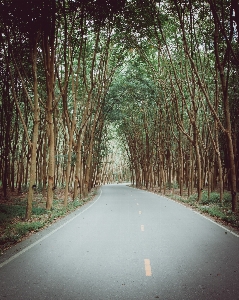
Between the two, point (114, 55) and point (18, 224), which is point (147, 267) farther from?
point (114, 55)

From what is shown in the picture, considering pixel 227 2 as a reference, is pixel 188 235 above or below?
below

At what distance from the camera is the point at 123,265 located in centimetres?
574

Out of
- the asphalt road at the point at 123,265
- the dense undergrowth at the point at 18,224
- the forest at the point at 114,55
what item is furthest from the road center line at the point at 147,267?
the forest at the point at 114,55

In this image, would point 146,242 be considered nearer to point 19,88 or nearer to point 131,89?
point 19,88

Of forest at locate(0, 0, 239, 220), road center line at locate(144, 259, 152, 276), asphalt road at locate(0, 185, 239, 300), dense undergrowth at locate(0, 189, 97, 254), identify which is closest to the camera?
asphalt road at locate(0, 185, 239, 300)

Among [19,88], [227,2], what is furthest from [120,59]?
[227,2]

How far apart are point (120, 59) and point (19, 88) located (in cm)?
696

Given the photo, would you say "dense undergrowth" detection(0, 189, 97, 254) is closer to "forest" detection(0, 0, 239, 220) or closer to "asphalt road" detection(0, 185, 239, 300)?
"asphalt road" detection(0, 185, 239, 300)

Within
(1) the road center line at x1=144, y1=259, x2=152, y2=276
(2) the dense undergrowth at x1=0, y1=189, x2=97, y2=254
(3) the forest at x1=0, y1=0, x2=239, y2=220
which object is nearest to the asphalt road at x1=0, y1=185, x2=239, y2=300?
(1) the road center line at x1=144, y1=259, x2=152, y2=276

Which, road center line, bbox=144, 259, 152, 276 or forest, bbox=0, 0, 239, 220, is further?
forest, bbox=0, 0, 239, 220

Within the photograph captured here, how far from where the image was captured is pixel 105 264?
5820mm

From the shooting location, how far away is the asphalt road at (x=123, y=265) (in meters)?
4.48

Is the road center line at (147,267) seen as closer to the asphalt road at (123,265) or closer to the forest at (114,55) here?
the asphalt road at (123,265)

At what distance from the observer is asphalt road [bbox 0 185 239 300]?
176 inches
